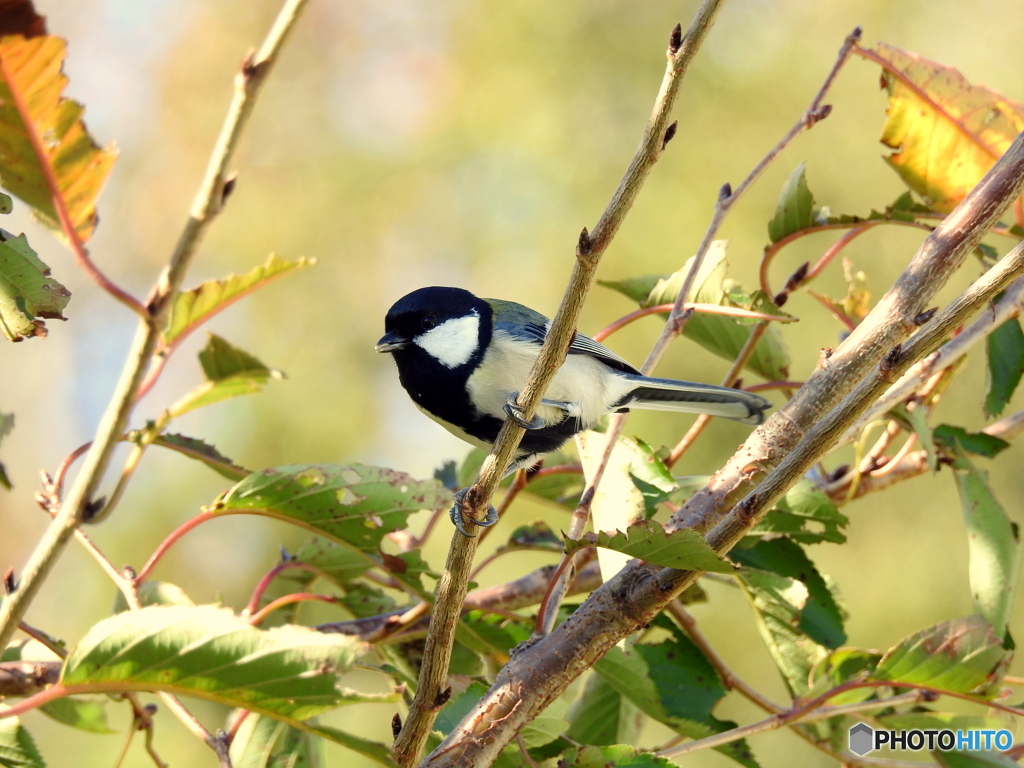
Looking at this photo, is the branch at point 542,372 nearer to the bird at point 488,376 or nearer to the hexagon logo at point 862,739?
the bird at point 488,376

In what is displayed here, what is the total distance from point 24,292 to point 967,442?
216 cm

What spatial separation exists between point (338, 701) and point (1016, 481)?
6.55m

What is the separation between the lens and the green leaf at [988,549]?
1991 millimetres

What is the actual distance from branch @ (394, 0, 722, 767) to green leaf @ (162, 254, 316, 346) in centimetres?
57

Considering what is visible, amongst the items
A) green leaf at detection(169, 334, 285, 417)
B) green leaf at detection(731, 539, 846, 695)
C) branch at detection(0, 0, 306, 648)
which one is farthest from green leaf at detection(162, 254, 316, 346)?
green leaf at detection(731, 539, 846, 695)

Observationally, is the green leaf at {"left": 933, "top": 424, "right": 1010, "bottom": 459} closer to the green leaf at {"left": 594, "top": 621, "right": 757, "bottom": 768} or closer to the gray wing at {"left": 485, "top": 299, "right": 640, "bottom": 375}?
the green leaf at {"left": 594, "top": 621, "right": 757, "bottom": 768}

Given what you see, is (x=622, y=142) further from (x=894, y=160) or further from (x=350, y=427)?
(x=894, y=160)

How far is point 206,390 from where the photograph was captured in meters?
1.97

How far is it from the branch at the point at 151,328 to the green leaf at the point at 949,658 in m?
1.56

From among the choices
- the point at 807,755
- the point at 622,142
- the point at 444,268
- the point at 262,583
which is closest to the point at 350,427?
the point at 444,268

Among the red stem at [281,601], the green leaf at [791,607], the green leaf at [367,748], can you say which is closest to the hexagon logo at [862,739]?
the green leaf at [791,607]

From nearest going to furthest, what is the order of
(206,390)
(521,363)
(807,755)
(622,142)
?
(206,390), (521,363), (807,755), (622,142)

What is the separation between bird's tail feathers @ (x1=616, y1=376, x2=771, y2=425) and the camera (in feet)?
9.51

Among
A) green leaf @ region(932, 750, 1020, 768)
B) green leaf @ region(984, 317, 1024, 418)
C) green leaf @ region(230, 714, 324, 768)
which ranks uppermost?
green leaf @ region(984, 317, 1024, 418)
